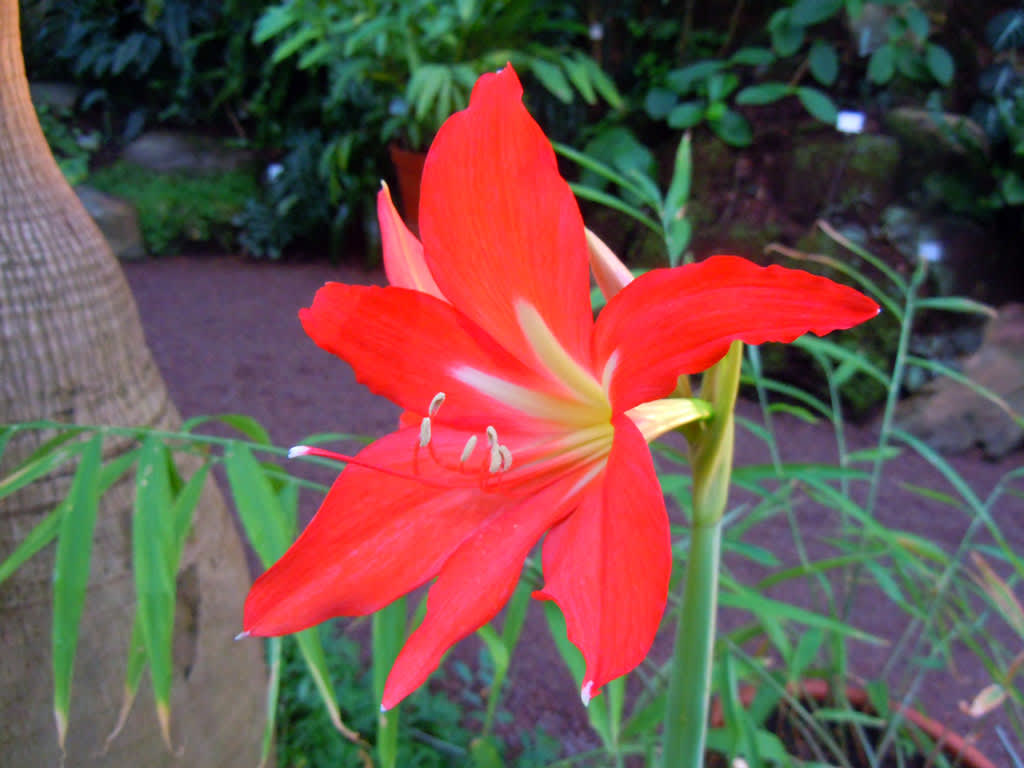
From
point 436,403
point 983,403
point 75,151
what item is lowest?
point 983,403

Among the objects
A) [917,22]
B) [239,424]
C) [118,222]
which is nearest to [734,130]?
[917,22]

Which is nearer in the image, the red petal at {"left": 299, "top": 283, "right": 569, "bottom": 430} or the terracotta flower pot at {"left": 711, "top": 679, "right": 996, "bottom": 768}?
the red petal at {"left": 299, "top": 283, "right": 569, "bottom": 430}

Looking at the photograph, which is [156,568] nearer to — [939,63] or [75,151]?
[939,63]

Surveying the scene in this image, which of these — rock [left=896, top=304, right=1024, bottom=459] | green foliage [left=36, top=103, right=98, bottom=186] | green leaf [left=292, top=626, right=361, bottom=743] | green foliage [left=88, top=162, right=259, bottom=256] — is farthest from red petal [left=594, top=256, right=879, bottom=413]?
green foliage [left=88, top=162, right=259, bottom=256]

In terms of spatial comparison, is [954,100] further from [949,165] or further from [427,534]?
[427,534]

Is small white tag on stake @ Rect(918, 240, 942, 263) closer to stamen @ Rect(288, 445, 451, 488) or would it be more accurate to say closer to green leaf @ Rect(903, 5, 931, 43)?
green leaf @ Rect(903, 5, 931, 43)
